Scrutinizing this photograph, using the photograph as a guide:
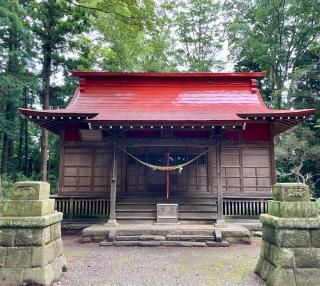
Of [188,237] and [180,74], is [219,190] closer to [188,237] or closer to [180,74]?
[188,237]

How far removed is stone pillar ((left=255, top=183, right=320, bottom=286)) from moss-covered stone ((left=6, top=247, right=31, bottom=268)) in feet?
11.9

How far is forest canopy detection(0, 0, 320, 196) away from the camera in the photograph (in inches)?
684

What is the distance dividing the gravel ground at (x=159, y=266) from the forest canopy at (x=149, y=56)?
10661 millimetres

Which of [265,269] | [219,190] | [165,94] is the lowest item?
[265,269]

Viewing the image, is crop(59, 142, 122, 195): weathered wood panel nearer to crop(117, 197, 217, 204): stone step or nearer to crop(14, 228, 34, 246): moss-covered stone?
crop(117, 197, 217, 204): stone step

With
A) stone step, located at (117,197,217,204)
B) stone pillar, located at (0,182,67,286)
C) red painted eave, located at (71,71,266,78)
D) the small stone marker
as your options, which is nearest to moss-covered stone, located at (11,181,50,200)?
stone pillar, located at (0,182,67,286)

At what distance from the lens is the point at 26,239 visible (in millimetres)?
4078

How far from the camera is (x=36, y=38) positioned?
64.0 ft

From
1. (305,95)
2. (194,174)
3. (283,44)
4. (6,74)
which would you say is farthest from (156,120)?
(283,44)

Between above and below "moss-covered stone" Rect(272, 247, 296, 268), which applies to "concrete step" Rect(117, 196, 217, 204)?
above

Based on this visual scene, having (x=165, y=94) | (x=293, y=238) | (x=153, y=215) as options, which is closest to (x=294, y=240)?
(x=293, y=238)

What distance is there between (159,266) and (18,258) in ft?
8.87

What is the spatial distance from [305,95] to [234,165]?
1260 centimetres

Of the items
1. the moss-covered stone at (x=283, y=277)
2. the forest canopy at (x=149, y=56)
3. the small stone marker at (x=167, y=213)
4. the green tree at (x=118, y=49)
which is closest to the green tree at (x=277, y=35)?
the forest canopy at (x=149, y=56)
